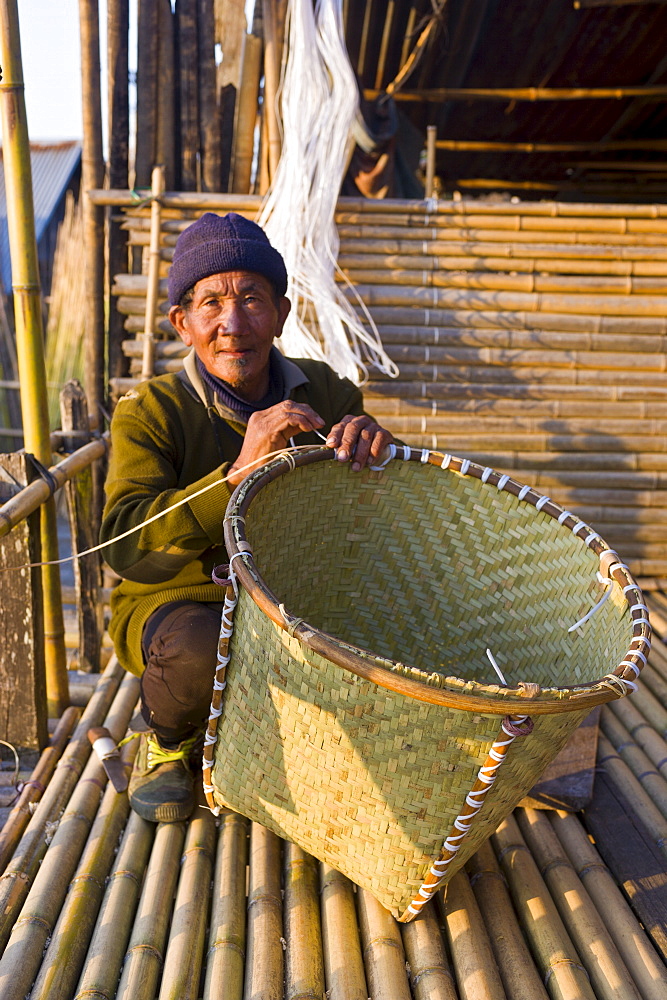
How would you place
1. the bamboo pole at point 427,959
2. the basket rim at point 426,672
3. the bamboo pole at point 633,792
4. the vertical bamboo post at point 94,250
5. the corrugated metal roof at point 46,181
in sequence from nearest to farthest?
the basket rim at point 426,672 < the bamboo pole at point 427,959 < the bamboo pole at point 633,792 < the vertical bamboo post at point 94,250 < the corrugated metal roof at point 46,181

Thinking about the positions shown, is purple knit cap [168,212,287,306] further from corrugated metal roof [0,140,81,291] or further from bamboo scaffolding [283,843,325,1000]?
corrugated metal roof [0,140,81,291]

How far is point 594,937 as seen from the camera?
1496 millimetres

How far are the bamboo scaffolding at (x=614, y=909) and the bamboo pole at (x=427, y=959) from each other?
0.34 metres

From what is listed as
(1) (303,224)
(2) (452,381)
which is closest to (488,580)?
(2) (452,381)

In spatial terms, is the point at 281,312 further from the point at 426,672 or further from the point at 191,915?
the point at 191,915

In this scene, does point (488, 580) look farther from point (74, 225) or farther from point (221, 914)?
point (74, 225)

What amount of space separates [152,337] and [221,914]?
2.05 m

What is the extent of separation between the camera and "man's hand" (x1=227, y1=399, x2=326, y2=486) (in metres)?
1.62

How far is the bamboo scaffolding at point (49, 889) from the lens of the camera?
4.58 ft

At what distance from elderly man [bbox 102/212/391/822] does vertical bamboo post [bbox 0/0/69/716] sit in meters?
0.35

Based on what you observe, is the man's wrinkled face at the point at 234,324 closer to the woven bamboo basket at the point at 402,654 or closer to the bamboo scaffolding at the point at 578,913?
the woven bamboo basket at the point at 402,654

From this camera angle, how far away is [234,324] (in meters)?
1.86

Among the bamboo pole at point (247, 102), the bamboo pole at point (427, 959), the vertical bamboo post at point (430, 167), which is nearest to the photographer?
the bamboo pole at point (427, 959)

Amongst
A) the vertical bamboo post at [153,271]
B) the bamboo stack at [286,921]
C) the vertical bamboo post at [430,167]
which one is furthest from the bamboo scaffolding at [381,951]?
the vertical bamboo post at [430,167]
